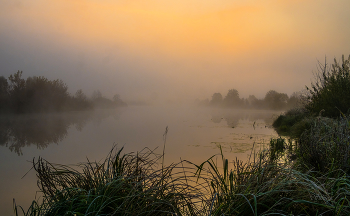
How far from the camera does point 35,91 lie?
89.9 feet

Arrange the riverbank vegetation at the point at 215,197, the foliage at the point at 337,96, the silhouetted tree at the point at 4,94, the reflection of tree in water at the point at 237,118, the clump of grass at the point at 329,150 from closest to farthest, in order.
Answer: the riverbank vegetation at the point at 215,197 < the clump of grass at the point at 329,150 < the foliage at the point at 337,96 < the reflection of tree in water at the point at 237,118 < the silhouetted tree at the point at 4,94

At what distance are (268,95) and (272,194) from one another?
62.0 m

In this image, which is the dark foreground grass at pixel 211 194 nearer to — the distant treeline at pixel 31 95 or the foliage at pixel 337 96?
the foliage at pixel 337 96

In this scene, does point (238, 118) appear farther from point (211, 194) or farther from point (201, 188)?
point (211, 194)

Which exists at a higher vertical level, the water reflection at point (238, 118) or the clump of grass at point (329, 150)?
the clump of grass at point (329, 150)

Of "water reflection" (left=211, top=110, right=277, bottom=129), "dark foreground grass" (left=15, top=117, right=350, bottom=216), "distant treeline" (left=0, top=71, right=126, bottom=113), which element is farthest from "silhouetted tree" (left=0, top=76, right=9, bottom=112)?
"dark foreground grass" (left=15, top=117, right=350, bottom=216)

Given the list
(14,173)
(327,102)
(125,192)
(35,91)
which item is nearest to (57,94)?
(35,91)

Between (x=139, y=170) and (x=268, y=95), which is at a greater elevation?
(x=268, y=95)

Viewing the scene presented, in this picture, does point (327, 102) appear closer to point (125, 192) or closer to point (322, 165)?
point (322, 165)

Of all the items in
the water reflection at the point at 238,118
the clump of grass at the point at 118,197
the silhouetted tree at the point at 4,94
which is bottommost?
the water reflection at the point at 238,118

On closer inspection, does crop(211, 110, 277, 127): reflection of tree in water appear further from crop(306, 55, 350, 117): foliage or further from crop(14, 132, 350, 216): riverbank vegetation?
crop(14, 132, 350, 216): riverbank vegetation

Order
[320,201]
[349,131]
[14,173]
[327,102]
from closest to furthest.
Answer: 1. [320,201]
2. [349,131]
3. [14,173]
4. [327,102]

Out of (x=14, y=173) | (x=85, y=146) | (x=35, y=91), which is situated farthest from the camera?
(x=35, y=91)

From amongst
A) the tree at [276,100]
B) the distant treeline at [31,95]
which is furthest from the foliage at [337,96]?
the tree at [276,100]
